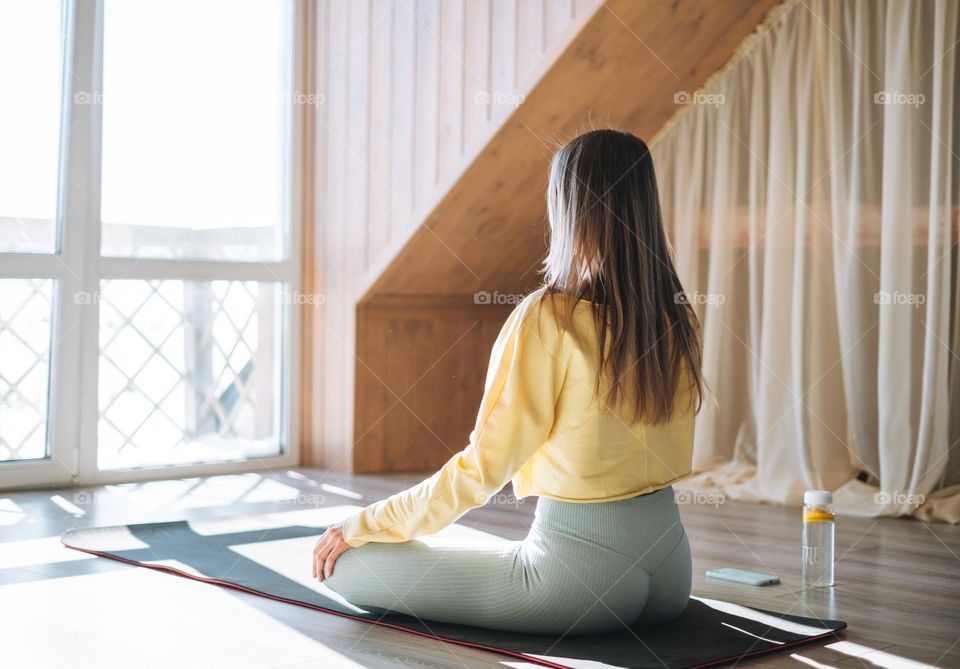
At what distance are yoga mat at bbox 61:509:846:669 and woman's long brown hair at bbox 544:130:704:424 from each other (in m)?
0.38

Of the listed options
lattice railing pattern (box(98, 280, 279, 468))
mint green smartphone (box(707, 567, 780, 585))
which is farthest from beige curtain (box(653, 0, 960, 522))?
lattice railing pattern (box(98, 280, 279, 468))

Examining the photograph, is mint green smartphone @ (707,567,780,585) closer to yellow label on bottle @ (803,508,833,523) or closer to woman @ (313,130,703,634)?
yellow label on bottle @ (803,508,833,523)

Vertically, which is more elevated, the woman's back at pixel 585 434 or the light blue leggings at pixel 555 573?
the woman's back at pixel 585 434

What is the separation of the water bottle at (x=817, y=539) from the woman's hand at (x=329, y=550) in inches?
41.0

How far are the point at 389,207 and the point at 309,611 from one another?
213 centimetres

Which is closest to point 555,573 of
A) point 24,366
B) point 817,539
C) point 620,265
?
point 620,265

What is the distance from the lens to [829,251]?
145 inches

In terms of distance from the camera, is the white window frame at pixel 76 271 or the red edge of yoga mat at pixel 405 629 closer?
the red edge of yoga mat at pixel 405 629

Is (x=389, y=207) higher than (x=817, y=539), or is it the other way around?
(x=389, y=207)

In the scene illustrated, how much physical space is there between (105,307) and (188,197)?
0.50 meters

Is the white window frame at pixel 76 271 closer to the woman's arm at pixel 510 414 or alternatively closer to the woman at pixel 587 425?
the woman at pixel 587 425

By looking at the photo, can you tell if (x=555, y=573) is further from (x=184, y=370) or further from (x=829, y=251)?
(x=184, y=370)

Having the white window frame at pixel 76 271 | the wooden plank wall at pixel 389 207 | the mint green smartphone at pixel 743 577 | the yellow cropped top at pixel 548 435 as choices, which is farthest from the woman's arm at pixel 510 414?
the white window frame at pixel 76 271

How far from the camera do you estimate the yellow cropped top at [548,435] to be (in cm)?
178
